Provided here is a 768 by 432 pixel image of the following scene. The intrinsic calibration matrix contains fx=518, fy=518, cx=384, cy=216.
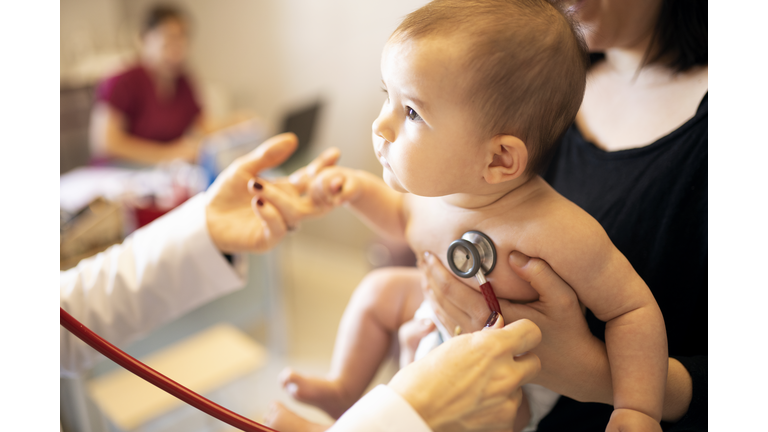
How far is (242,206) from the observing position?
35.0 inches

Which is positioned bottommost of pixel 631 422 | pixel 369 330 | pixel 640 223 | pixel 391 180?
pixel 369 330

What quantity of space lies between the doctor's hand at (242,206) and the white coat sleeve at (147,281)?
0.02 metres

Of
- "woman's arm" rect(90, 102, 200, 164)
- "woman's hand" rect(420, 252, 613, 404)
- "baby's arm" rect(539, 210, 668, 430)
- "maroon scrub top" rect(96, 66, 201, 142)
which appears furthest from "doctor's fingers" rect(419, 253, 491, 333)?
"maroon scrub top" rect(96, 66, 201, 142)

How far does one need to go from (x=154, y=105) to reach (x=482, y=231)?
2523 mm

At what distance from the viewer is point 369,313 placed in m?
0.91

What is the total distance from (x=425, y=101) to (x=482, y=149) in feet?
0.29

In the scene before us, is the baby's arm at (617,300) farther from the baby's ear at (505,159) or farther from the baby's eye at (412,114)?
the baby's eye at (412,114)

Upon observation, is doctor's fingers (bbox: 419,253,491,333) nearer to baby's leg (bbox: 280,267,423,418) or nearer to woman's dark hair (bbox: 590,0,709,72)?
baby's leg (bbox: 280,267,423,418)

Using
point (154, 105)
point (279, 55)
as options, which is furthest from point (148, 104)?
point (279, 55)

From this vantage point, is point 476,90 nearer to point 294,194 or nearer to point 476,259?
point 476,259

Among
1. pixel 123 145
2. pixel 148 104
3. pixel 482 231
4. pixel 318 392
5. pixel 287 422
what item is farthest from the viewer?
pixel 148 104

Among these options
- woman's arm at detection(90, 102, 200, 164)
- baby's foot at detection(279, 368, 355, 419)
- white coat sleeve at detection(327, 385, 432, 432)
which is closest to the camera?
white coat sleeve at detection(327, 385, 432, 432)

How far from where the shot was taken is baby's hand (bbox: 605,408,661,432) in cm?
56
